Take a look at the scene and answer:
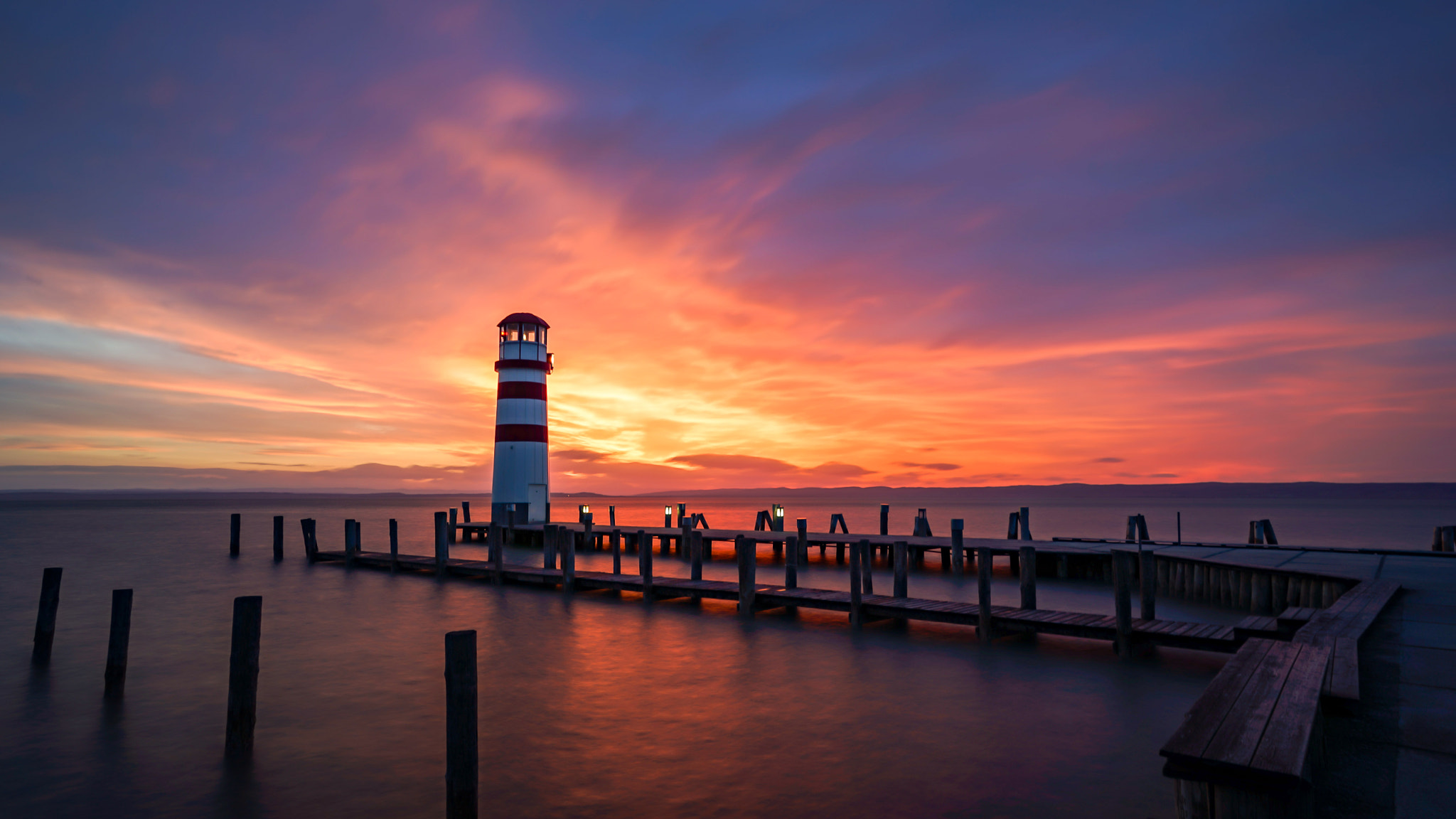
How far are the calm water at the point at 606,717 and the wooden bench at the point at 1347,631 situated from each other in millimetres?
1976

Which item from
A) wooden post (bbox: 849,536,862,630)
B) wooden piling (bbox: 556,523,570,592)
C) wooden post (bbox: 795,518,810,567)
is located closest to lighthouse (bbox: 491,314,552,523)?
wooden post (bbox: 795,518,810,567)

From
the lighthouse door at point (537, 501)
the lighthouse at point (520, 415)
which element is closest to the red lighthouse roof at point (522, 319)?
the lighthouse at point (520, 415)

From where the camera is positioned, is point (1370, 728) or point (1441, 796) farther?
point (1370, 728)

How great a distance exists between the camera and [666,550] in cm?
3622

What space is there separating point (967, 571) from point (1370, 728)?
22.9 metres

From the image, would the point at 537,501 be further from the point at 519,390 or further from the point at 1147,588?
the point at 1147,588

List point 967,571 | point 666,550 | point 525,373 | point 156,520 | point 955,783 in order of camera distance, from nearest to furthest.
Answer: point 955,783, point 967,571, point 525,373, point 666,550, point 156,520

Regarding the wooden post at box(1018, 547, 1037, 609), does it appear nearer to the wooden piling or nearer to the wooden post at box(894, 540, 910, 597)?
the wooden post at box(894, 540, 910, 597)

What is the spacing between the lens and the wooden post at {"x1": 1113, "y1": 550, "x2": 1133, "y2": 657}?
12164 millimetres

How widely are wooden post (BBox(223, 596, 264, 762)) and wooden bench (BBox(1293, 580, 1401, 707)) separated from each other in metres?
10.7

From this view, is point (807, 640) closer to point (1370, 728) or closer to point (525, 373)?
point (1370, 728)

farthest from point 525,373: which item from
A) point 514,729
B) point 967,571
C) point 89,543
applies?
point 89,543

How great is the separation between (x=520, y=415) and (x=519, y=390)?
1.09 meters

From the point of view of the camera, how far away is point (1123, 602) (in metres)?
12.3
